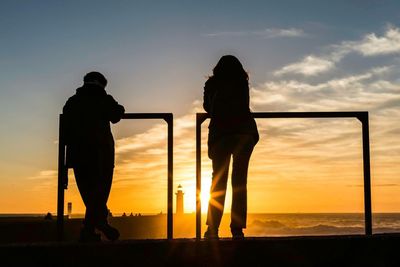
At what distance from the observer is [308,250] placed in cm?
388

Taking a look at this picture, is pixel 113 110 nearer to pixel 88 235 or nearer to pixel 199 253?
pixel 88 235

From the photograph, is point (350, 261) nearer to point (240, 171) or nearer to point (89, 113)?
point (240, 171)

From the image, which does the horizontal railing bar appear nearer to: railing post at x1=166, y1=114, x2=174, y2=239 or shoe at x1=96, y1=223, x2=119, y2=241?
railing post at x1=166, y1=114, x2=174, y2=239

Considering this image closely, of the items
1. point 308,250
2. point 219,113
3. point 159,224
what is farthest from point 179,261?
point 159,224

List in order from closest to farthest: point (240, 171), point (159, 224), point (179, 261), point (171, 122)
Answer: point (179, 261)
point (240, 171)
point (171, 122)
point (159, 224)

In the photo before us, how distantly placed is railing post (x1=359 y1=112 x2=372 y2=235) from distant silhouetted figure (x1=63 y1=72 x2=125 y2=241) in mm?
2203

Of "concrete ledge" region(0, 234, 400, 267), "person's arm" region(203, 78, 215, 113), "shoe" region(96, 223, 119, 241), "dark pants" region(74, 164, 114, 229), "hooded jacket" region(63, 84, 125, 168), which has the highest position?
"person's arm" region(203, 78, 215, 113)

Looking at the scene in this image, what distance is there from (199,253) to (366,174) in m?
2.13

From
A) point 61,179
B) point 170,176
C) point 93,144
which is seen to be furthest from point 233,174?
point 61,179

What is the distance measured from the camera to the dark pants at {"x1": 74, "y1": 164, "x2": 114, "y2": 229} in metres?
4.79

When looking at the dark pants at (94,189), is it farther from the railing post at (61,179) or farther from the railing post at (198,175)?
the railing post at (198,175)

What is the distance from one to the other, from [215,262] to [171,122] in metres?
1.78

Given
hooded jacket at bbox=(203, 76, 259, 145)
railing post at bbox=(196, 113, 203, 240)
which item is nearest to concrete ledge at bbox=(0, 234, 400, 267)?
railing post at bbox=(196, 113, 203, 240)

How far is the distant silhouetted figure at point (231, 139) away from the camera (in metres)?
4.81
